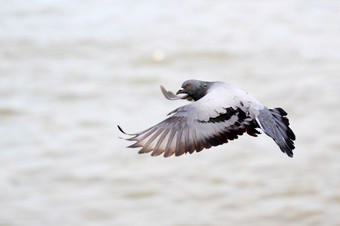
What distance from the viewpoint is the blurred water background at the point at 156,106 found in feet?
55.8

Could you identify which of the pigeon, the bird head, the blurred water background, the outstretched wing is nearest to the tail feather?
the pigeon

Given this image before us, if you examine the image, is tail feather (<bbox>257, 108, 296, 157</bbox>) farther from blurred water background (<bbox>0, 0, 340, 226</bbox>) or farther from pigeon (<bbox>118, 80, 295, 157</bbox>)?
blurred water background (<bbox>0, 0, 340, 226</bbox>)

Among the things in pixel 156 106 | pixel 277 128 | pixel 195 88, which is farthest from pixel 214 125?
pixel 156 106

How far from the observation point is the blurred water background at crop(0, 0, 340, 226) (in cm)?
1702

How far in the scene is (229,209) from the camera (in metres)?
17.0

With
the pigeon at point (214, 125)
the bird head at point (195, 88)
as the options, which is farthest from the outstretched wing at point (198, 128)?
the bird head at point (195, 88)

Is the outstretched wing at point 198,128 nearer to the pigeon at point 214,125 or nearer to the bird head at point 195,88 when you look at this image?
the pigeon at point 214,125

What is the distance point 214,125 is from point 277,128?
0.65 m

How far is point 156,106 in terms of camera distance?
63.5ft

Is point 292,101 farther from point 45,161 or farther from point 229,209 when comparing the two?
point 45,161

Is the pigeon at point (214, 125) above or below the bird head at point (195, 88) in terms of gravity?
below

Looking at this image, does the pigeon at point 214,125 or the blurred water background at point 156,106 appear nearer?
the pigeon at point 214,125

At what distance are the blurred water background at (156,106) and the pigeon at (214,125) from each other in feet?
26.7
